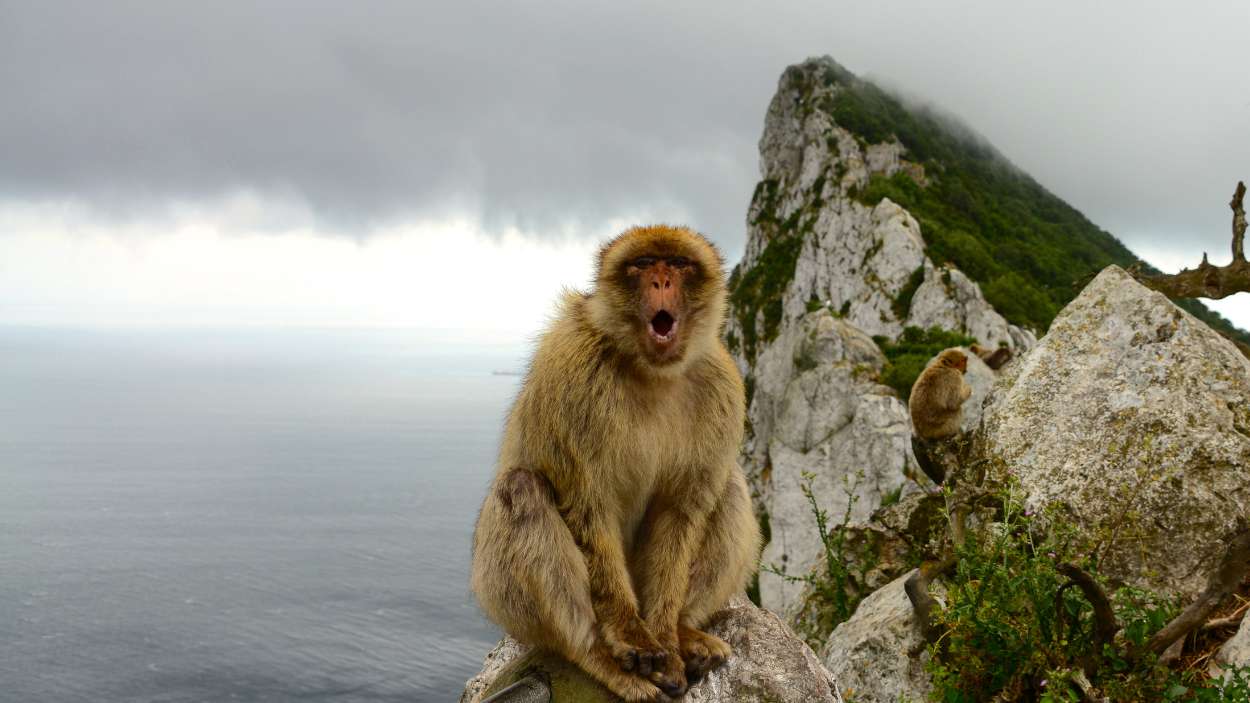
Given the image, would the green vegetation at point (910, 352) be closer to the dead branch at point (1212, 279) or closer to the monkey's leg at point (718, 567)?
the dead branch at point (1212, 279)

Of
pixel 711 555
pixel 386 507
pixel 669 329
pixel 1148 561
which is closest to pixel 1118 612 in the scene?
pixel 1148 561

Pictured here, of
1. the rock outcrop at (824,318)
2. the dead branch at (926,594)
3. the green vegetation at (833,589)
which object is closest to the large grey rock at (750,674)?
the dead branch at (926,594)

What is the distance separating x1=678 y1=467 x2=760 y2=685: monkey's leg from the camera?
3381 millimetres

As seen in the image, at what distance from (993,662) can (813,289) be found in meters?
29.3

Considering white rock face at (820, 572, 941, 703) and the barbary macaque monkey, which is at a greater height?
the barbary macaque monkey

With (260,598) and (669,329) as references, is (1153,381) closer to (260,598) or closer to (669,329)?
(669,329)

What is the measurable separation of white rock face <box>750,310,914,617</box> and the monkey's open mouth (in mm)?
12392

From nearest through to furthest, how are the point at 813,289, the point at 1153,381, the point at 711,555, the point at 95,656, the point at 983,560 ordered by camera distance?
the point at 711,555, the point at 983,560, the point at 1153,381, the point at 813,289, the point at 95,656

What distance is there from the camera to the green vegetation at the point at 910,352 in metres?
16.7

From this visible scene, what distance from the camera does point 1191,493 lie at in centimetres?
387

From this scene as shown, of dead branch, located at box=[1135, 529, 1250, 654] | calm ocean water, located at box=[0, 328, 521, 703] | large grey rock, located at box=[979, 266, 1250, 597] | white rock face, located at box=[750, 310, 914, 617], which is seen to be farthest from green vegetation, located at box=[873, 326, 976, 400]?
calm ocean water, located at box=[0, 328, 521, 703]

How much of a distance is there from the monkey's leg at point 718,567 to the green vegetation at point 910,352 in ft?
39.9

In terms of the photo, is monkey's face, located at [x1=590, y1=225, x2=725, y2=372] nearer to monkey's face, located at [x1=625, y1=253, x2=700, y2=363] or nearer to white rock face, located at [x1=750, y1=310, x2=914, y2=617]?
monkey's face, located at [x1=625, y1=253, x2=700, y2=363]

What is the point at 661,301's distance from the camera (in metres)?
3.22
